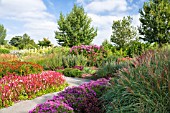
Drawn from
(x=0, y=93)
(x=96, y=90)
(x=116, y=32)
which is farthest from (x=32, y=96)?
(x=116, y=32)

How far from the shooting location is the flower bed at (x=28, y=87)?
541cm

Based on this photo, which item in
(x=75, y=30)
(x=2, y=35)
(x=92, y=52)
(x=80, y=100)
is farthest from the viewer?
(x=2, y=35)

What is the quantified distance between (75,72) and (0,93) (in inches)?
183

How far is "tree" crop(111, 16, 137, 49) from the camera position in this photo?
98.8 feet

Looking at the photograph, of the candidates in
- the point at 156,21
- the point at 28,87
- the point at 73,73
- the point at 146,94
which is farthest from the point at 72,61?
the point at 156,21

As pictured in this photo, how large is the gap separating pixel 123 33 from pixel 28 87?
2537 cm

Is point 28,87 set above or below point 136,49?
below

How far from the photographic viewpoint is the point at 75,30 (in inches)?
1254

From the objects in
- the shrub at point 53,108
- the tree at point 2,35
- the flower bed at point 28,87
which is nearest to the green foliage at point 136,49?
the flower bed at point 28,87

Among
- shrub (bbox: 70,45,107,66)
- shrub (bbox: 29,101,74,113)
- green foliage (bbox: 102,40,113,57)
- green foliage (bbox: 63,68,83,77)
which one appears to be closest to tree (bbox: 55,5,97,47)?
green foliage (bbox: 102,40,113,57)

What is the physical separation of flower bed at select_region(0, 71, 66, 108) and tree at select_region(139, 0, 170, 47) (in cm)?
2336

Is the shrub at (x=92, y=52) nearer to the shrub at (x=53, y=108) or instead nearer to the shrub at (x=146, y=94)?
the shrub at (x=53, y=108)

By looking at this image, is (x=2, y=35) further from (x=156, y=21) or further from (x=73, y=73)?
(x=73, y=73)

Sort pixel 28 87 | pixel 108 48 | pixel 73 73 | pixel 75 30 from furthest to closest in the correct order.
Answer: pixel 75 30, pixel 108 48, pixel 73 73, pixel 28 87
